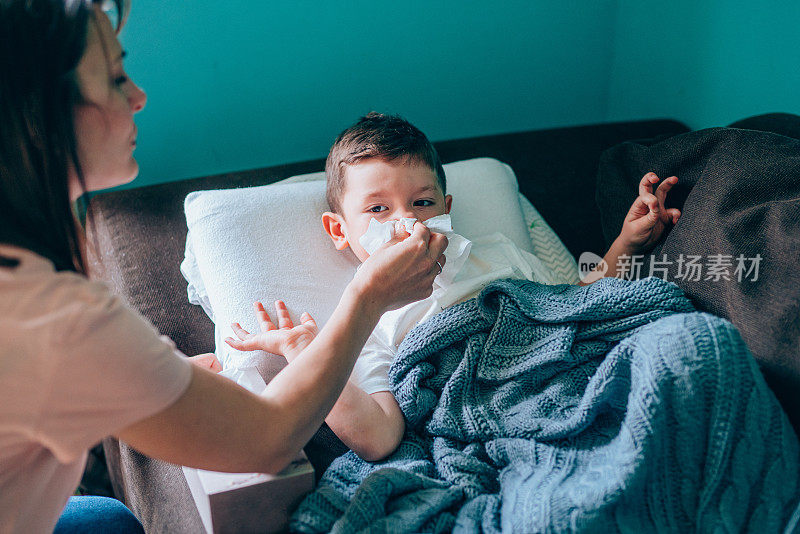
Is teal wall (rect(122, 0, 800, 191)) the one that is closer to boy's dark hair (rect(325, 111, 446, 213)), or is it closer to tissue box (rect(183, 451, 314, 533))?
boy's dark hair (rect(325, 111, 446, 213))

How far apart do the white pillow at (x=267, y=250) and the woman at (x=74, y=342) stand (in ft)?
1.60

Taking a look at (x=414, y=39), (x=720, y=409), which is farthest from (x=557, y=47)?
(x=720, y=409)

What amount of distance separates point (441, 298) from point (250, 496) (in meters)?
0.60

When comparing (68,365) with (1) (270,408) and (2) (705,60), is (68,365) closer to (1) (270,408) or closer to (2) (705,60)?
(1) (270,408)

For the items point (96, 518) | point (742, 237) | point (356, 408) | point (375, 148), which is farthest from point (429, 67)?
point (96, 518)

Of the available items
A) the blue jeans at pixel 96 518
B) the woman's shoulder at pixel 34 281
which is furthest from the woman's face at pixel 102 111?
the blue jeans at pixel 96 518

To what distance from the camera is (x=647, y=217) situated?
5.13 feet

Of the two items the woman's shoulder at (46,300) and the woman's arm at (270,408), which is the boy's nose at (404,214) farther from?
the woman's shoulder at (46,300)

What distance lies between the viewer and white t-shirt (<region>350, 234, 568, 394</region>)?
4.44ft

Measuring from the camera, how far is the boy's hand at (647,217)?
5.07ft

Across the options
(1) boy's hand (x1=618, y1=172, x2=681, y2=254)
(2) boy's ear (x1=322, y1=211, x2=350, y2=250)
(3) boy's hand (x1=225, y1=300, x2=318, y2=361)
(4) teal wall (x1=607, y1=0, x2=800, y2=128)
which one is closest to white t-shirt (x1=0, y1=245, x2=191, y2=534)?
(3) boy's hand (x1=225, y1=300, x2=318, y2=361)

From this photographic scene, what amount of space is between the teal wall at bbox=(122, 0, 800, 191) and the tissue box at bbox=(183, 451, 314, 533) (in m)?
1.26

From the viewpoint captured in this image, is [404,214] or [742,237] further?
[404,214]

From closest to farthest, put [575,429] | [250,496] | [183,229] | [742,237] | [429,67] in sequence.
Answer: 1. [250,496]
2. [575,429]
3. [742,237]
4. [183,229]
5. [429,67]
